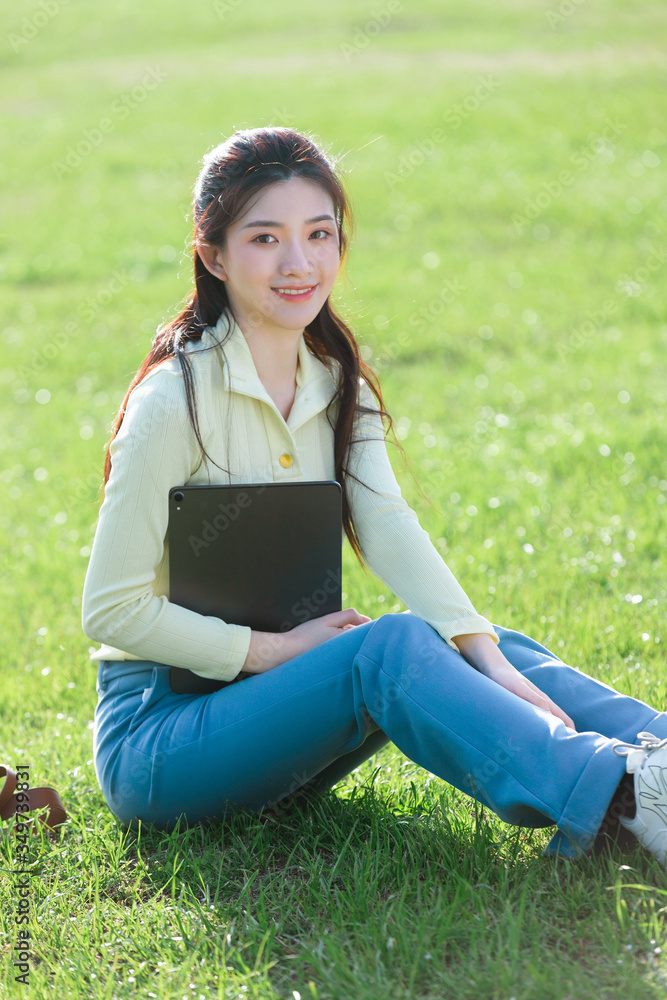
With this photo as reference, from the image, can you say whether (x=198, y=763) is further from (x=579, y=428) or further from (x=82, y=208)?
(x=82, y=208)

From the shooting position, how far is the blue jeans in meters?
2.21

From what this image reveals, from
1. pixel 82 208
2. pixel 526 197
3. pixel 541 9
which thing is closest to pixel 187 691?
pixel 526 197

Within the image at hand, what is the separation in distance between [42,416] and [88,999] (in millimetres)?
6242

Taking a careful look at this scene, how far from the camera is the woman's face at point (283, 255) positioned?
2711 millimetres

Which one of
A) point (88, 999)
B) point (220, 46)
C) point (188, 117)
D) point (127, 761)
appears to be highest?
point (220, 46)

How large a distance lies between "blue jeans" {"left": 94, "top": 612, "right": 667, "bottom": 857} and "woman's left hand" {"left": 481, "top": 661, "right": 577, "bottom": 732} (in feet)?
0.26

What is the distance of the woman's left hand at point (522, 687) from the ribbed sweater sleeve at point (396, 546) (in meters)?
0.12

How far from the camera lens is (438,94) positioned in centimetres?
1666

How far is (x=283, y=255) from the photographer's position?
273 centimetres
